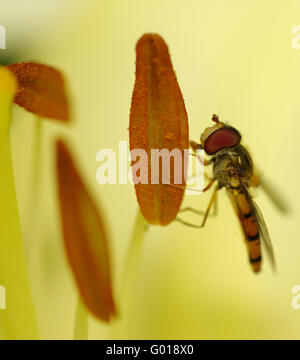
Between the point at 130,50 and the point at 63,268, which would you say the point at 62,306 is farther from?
the point at 130,50

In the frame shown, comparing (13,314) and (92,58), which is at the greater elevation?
(92,58)

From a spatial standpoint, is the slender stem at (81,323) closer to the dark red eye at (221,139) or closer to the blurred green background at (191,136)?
the blurred green background at (191,136)

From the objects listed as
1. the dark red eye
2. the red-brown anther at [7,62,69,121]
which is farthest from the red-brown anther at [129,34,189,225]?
the red-brown anther at [7,62,69,121]

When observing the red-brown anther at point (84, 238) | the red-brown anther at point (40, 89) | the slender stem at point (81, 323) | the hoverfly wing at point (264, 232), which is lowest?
the slender stem at point (81, 323)

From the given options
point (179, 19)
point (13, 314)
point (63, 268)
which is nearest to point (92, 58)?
point (179, 19)

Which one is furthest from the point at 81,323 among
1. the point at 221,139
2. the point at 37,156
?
the point at 221,139

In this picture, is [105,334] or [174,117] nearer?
[174,117]

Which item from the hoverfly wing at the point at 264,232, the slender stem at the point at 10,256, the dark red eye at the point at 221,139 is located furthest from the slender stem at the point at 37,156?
the hoverfly wing at the point at 264,232
